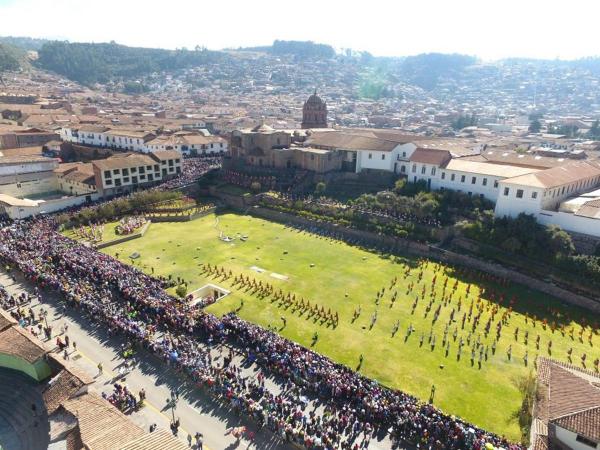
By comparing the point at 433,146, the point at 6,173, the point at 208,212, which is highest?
the point at 433,146

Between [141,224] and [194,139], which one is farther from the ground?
[194,139]

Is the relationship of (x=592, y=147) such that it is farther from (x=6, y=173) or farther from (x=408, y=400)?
(x=6, y=173)

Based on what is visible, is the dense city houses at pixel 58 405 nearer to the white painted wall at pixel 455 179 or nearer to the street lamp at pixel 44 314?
the street lamp at pixel 44 314

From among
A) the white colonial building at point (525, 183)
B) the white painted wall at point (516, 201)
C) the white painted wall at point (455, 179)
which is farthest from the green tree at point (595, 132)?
the white painted wall at point (516, 201)

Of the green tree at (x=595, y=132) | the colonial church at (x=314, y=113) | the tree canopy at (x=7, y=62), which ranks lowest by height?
the green tree at (x=595, y=132)

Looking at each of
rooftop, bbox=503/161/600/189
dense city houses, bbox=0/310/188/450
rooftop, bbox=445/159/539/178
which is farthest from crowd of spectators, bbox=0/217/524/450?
rooftop, bbox=445/159/539/178

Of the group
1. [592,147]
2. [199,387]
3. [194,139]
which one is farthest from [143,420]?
[592,147]

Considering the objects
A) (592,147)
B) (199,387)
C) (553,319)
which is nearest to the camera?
(199,387)
